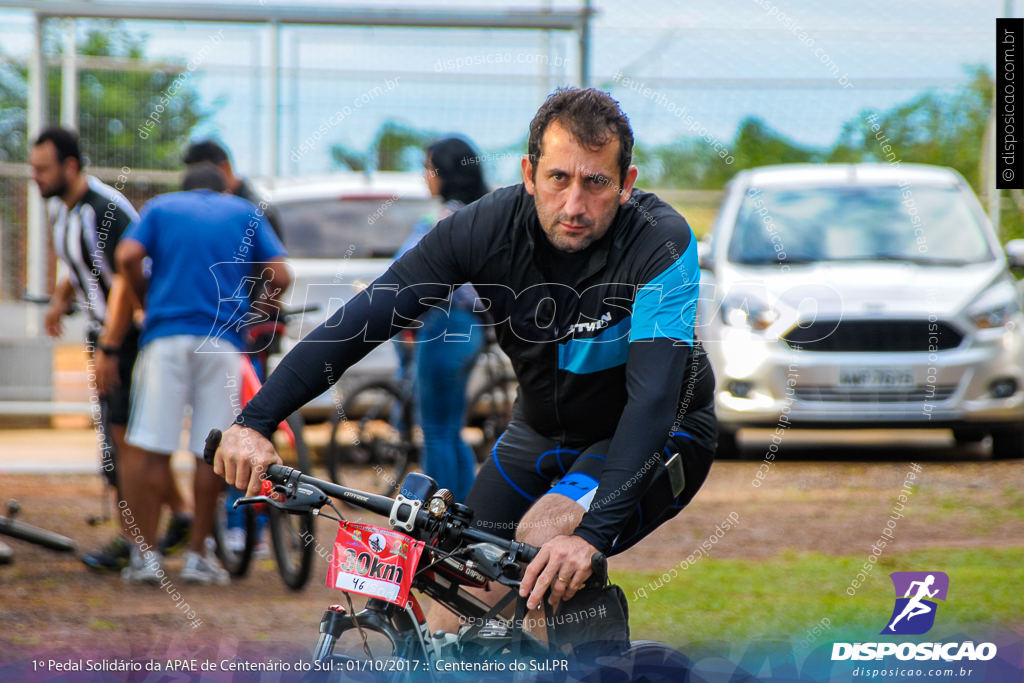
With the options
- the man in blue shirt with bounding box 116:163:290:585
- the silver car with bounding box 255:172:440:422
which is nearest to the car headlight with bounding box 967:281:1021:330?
the silver car with bounding box 255:172:440:422

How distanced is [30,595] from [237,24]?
170 inches

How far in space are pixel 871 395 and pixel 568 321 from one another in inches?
213

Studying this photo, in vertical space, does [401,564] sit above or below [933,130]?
below

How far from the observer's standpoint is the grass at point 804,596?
14.7 feet

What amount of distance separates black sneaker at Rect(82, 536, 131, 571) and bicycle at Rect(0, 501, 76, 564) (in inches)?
4.8

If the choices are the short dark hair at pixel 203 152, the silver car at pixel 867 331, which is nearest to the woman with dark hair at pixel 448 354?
the short dark hair at pixel 203 152

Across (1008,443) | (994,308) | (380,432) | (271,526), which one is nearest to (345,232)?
(380,432)

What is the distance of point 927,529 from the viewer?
6.19m

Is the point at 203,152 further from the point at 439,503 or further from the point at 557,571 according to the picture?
the point at 557,571

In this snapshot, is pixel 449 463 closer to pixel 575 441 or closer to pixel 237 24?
pixel 575 441

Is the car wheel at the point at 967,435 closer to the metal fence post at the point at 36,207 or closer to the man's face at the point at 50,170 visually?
Answer: the man's face at the point at 50,170

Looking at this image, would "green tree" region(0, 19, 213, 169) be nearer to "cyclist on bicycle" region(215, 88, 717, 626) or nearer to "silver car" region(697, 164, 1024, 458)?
"silver car" region(697, 164, 1024, 458)

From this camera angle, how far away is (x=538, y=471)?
10.1 feet

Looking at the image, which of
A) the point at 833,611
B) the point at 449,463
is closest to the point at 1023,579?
the point at 833,611
